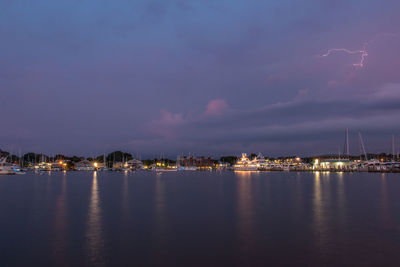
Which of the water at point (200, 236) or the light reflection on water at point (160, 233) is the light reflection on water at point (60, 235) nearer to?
the water at point (200, 236)

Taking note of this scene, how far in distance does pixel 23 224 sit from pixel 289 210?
2517 centimetres

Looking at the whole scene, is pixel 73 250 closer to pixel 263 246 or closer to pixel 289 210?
pixel 263 246

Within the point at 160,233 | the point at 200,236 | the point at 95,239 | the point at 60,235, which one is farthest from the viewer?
the point at 160,233

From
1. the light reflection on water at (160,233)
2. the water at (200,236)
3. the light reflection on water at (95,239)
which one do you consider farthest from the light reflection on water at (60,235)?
the light reflection on water at (160,233)

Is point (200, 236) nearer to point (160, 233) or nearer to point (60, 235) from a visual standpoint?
point (160, 233)

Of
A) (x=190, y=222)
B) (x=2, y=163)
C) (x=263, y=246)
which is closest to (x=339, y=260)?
(x=263, y=246)

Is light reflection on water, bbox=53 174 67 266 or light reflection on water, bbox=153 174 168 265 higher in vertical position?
light reflection on water, bbox=53 174 67 266

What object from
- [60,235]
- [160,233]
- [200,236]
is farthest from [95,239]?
[200,236]

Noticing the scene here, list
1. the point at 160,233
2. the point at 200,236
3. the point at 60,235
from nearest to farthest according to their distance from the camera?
the point at 200,236 < the point at 60,235 < the point at 160,233

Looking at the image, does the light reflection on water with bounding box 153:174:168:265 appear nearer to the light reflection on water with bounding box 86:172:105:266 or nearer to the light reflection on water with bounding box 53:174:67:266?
the light reflection on water with bounding box 86:172:105:266

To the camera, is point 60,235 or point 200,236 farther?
point 60,235

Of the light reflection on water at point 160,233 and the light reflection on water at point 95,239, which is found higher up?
the light reflection on water at point 95,239

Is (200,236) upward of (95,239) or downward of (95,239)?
downward

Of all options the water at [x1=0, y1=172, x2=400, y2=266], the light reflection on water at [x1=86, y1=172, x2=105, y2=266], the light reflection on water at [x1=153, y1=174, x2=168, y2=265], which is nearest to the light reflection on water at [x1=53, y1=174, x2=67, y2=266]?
the water at [x1=0, y1=172, x2=400, y2=266]
